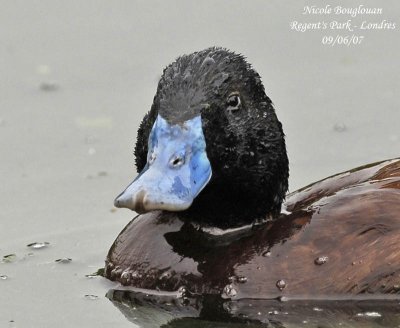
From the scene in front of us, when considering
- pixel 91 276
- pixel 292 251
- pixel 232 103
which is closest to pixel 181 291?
pixel 292 251

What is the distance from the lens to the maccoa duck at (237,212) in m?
8.42

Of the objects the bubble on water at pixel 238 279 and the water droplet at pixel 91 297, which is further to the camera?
the water droplet at pixel 91 297

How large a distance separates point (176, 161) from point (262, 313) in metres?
1.10

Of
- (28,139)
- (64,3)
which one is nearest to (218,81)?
(28,139)

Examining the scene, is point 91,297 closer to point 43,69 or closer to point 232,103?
point 232,103

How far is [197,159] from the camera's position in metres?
8.40

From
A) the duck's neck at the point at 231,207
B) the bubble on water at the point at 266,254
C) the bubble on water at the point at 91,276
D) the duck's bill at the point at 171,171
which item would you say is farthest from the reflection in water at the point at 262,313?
the duck's bill at the point at 171,171

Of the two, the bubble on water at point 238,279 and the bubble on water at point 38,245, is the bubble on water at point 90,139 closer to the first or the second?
the bubble on water at point 38,245

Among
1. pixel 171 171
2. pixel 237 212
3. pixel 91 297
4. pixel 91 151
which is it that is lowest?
pixel 91 297

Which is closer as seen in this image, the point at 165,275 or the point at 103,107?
the point at 165,275

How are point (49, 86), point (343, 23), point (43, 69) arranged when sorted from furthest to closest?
point (343, 23) < point (43, 69) < point (49, 86)

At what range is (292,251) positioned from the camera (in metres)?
8.61

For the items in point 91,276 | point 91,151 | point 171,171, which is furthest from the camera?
point 91,151

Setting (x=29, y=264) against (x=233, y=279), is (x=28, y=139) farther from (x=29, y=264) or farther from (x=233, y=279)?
(x=233, y=279)
